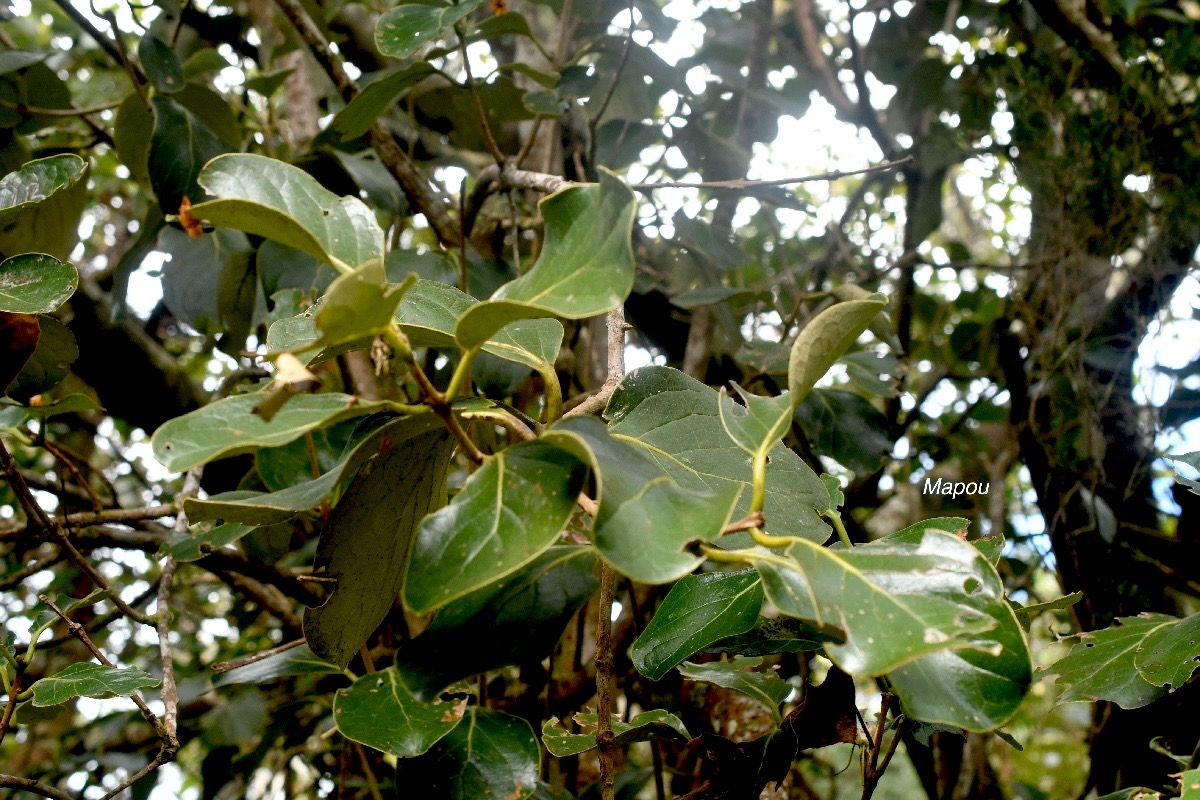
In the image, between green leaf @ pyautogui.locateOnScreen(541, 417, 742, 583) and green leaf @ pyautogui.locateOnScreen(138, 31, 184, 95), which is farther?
green leaf @ pyautogui.locateOnScreen(138, 31, 184, 95)

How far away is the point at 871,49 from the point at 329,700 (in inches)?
71.3

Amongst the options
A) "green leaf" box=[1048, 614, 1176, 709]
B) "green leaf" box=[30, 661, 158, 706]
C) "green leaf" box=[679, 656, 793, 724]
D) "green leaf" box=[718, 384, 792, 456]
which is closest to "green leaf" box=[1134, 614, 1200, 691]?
"green leaf" box=[1048, 614, 1176, 709]

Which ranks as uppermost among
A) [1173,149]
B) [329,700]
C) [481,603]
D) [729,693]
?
[1173,149]

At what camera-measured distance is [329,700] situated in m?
1.26

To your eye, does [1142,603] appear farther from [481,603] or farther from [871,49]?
[871,49]

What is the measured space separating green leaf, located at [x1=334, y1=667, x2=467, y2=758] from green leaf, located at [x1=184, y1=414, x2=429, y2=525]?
0.47ft

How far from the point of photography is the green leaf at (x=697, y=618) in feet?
1.76

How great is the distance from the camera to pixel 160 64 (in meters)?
1.06

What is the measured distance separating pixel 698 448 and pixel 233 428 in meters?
0.28

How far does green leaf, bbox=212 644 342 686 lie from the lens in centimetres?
80

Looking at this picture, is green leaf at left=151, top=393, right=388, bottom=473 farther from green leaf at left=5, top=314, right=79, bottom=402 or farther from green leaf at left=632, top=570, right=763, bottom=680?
green leaf at left=5, top=314, right=79, bottom=402

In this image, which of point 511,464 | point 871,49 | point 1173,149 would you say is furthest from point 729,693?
point 871,49

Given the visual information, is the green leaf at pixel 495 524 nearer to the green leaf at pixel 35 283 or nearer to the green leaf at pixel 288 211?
the green leaf at pixel 288 211

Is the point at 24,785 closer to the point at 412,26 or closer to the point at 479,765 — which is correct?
the point at 479,765
